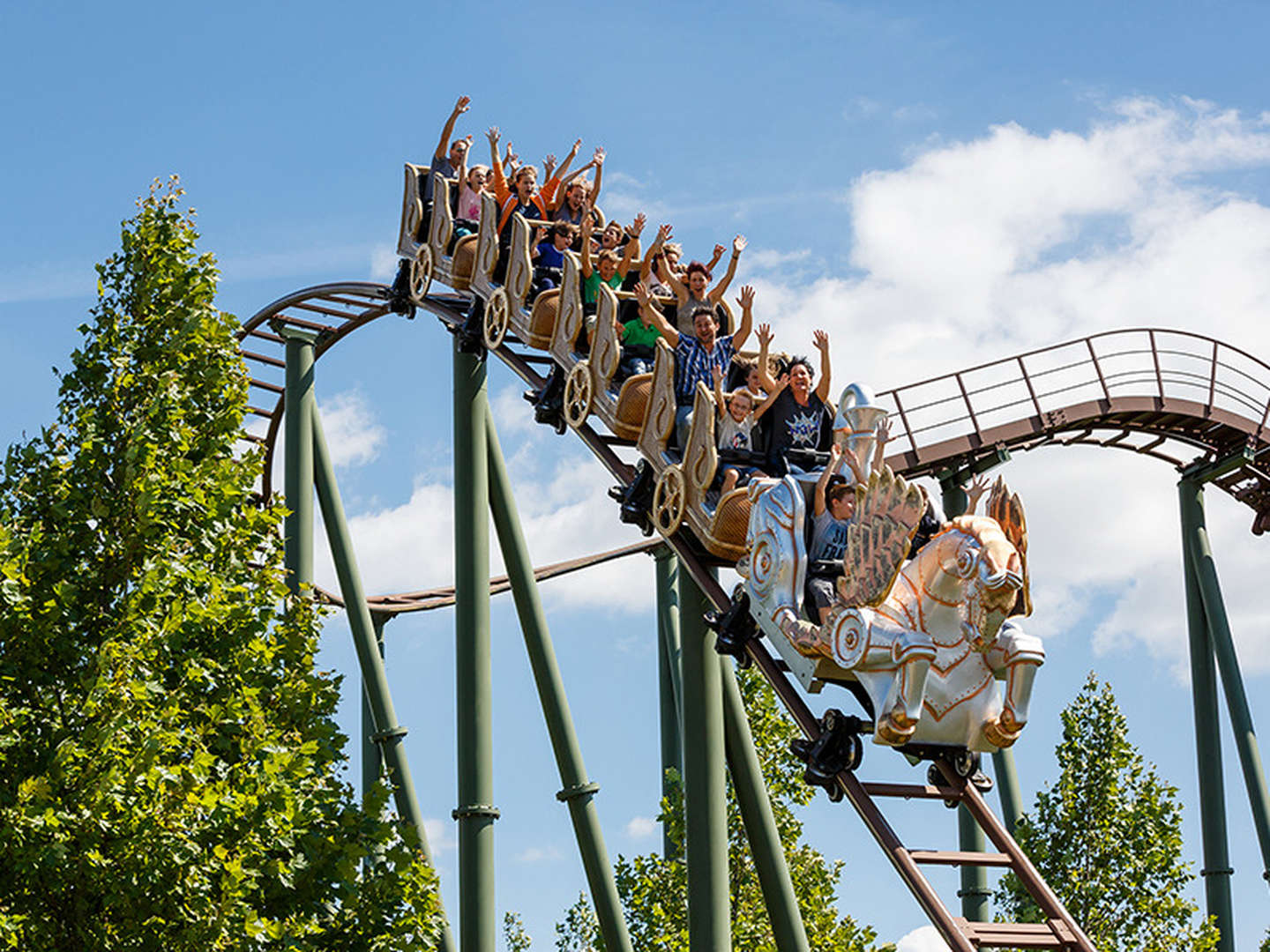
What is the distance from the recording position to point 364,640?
10945 millimetres

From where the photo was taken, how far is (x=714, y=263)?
9.50m

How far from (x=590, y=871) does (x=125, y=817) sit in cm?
387

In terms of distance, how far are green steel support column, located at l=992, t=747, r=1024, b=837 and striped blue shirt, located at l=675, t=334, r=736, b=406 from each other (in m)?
4.49

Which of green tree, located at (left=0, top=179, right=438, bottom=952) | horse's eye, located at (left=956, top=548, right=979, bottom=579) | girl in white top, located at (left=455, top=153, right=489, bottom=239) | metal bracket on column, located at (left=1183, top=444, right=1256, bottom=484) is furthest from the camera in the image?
metal bracket on column, located at (left=1183, top=444, right=1256, bottom=484)

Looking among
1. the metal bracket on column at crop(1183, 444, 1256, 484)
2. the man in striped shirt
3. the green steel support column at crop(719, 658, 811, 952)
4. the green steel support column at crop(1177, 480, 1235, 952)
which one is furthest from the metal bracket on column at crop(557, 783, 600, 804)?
the metal bracket on column at crop(1183, 444, 1256, 484)

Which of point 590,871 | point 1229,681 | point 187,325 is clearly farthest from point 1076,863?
point 187,325

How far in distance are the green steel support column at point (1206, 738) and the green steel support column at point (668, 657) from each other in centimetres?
350

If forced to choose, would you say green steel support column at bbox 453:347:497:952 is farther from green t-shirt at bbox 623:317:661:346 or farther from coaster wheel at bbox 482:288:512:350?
green t-shirt at bbox 623:317:661:346

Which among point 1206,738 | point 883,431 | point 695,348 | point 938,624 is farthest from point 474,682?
point 1206,738

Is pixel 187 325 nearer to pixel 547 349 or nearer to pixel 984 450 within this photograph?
pixel 547 349

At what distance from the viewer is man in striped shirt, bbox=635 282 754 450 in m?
8.27

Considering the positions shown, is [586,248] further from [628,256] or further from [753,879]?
[753,879]

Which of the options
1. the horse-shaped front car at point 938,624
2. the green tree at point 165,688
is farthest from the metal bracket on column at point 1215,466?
the green tree at point 165,688

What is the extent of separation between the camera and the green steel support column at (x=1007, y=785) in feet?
38.2
